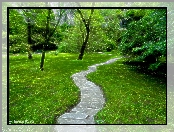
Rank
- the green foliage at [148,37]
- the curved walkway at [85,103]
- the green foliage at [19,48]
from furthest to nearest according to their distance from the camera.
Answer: the green foliage at [148,37] → the green foliage at [19,48] → the curved walkway at [85,103]

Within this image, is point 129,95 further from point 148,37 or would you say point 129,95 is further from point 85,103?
point 148,37

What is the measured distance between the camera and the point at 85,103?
16.6ft

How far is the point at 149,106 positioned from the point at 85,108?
1.14 m

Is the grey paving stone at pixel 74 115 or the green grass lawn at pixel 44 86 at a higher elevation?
the green grass lawn at pixel 44 86

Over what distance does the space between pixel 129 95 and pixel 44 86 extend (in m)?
1.60

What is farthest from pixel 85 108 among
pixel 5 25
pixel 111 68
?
pixel 5 25

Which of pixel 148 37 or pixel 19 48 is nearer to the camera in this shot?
pixel 19 48

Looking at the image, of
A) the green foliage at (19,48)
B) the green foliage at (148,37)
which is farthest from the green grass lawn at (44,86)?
the green foliage at (148,37)

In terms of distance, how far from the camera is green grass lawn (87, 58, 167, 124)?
15.4 ft

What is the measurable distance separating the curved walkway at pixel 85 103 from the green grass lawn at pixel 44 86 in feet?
0.35

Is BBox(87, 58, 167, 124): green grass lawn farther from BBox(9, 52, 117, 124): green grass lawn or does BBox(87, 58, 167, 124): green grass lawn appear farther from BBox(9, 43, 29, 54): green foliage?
BBox(9, 43, 29, 54): green foliage

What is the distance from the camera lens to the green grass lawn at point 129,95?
470 cm

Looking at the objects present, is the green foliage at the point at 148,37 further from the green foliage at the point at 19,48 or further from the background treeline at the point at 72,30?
the green foliage at the point at 19,48

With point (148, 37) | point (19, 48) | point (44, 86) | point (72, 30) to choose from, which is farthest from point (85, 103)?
point (148, 37)
